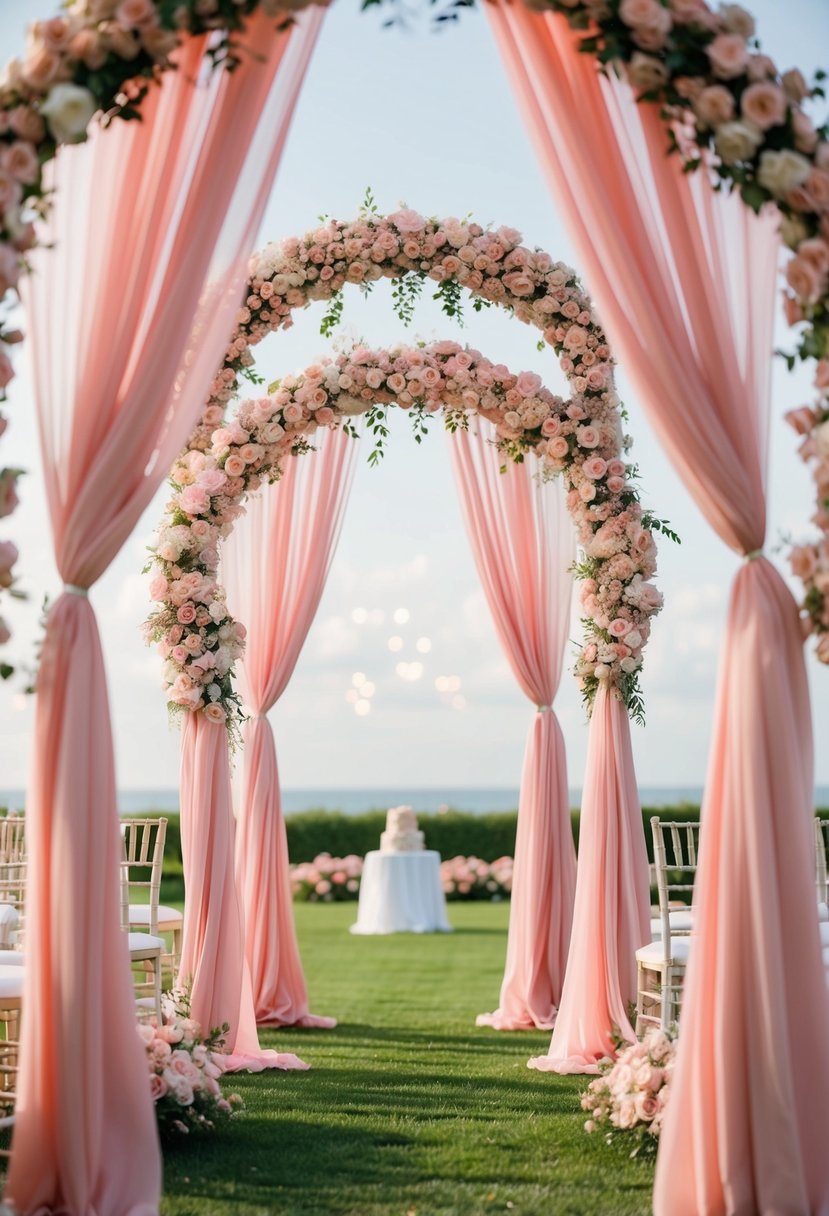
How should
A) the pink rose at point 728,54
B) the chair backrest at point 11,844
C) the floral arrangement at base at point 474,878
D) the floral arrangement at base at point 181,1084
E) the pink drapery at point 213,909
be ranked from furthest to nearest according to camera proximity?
the floral arrangement at base at point 474,878
the chair backrest at point 11,844
the pink drapery at point 213,909
the floral arrangement at base at point 181,1084
the pink rose at point 728,54

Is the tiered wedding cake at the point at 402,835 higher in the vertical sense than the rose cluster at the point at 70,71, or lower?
lower

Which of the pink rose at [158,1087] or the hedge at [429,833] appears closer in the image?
the pink rose at [158,1087]

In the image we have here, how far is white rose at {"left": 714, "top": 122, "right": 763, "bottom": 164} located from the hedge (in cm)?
1345

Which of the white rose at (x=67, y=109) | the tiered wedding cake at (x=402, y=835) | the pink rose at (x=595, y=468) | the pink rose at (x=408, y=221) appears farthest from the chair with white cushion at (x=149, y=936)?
the tiered wedding cake at (x=402, y=835)

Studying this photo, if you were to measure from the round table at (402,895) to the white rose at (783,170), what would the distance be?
30.6 ft

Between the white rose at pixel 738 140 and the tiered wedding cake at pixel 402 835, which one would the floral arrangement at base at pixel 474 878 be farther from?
the white rose at pixel 738 140

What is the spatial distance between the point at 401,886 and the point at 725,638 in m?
8.99

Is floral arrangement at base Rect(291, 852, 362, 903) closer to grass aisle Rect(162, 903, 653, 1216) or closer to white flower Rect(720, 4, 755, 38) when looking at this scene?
grass aisle Rect(162, 903, 653, 1216)

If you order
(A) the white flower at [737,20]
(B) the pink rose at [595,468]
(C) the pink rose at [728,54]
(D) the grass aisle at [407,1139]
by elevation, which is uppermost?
(A) the white flower at [737,20]

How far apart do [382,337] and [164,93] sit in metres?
3.24

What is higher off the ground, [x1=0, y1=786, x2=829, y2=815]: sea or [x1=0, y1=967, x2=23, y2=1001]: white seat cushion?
[x1=0, y1=786, x2=829, y2=815]: sea

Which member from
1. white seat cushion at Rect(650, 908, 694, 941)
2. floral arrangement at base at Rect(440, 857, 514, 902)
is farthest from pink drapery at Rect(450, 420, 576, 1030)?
floral arrangement at base at Rect(440, 857, 514, 902)

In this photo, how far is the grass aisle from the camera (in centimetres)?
368

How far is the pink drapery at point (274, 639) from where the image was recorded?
696cm
